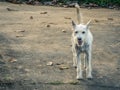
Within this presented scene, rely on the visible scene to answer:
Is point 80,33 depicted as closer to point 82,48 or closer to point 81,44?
point 81,44

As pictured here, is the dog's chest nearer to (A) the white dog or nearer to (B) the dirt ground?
(A) the white dog

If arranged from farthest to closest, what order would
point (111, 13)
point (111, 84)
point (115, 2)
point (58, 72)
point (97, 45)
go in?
point (115, 2) → point (111, 13) → point (97, 45) → point (58, 72) → point (111, 84)

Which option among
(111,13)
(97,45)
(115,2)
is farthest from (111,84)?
(115,2)

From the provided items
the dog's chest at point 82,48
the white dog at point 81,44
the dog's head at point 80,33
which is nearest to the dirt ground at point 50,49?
the white dog at point 81,44

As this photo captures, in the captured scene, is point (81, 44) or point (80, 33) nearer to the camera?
point (80, 33)

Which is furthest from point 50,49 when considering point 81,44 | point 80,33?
point 80,33

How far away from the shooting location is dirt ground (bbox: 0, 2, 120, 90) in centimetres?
767

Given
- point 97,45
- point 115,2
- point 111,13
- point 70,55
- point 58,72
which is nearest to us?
point 58,72

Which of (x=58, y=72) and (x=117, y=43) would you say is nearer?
(x=58, y=72)

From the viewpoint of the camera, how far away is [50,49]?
A: 9.61 meters

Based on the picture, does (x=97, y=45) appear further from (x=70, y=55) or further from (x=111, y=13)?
→ (x=111, y=13)

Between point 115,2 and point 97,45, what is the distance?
544 cm

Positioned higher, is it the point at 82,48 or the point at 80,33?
the point at 80,33

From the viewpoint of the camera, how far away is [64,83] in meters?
7.63
